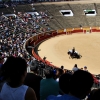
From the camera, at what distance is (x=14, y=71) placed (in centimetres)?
365

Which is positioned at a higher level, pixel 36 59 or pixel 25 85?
pixel 25 85

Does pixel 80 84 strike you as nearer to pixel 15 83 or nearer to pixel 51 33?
pixel 15 83

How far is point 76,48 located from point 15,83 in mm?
28390

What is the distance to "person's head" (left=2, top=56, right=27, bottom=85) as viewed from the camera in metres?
3.62

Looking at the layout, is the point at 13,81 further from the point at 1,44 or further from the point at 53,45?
the point at 53,45

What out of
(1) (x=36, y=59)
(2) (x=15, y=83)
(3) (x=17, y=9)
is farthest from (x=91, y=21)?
(2) (x=15, y=83)

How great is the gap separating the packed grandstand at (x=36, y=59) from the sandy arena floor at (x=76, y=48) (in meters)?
1.61

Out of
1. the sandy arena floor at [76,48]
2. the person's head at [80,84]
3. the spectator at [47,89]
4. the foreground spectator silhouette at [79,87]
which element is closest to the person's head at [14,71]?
the foreground spectator silhouette at [79,87]

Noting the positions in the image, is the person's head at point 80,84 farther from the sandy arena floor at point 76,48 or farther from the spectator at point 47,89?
the sandy arena floor at point 76,48

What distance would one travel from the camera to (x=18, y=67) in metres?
3.68

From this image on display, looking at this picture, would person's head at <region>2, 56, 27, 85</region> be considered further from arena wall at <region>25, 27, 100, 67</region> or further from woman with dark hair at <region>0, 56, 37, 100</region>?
arena wall at <region>25, 27, 100, 67</region>

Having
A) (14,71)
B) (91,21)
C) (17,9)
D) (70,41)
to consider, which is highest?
(17,9)

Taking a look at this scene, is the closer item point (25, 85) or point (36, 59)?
point (25, 85)

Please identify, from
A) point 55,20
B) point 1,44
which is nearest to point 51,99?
point 1,44
